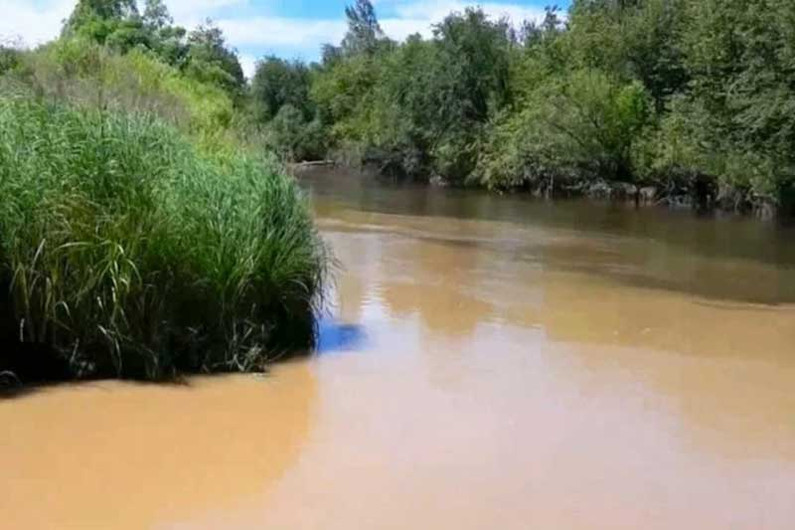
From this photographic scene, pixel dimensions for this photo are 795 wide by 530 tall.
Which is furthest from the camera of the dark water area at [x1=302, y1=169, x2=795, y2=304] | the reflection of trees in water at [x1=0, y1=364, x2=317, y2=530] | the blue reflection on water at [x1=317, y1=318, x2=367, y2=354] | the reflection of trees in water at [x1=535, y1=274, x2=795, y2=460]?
the dark water area at [x1=302, y1=169, x2=795, y2=304]

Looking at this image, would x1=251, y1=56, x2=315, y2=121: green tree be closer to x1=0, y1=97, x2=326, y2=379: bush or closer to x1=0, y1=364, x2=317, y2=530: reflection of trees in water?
x1=0, y1=97, x2=326, y2=379: bush

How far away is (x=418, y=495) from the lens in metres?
5.97

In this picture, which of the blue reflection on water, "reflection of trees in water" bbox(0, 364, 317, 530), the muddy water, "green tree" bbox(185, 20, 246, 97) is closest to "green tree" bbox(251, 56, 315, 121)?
"green tree" bbox(185, 20, 246, 97)

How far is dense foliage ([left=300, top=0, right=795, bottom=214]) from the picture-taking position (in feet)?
73.8

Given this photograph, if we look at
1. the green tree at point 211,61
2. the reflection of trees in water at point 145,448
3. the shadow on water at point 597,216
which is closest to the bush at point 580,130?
the shadow on water at point 597,216

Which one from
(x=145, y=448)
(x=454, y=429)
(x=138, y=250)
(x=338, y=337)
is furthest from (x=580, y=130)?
(x=145, y=448)

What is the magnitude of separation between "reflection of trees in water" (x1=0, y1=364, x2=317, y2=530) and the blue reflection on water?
110cm

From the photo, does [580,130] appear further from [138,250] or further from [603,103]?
[138,250]

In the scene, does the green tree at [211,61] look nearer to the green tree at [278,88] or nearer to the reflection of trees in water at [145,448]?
the green tree at [278,88]

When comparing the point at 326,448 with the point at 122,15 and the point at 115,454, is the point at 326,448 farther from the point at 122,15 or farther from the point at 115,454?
the point at 122,15

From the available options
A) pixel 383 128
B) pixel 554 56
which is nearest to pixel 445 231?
pixel 554 56

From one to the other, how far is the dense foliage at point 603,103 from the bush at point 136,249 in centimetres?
1463

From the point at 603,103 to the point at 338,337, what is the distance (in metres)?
26.7

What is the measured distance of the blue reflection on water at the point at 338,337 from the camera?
→ 9.63 metres
